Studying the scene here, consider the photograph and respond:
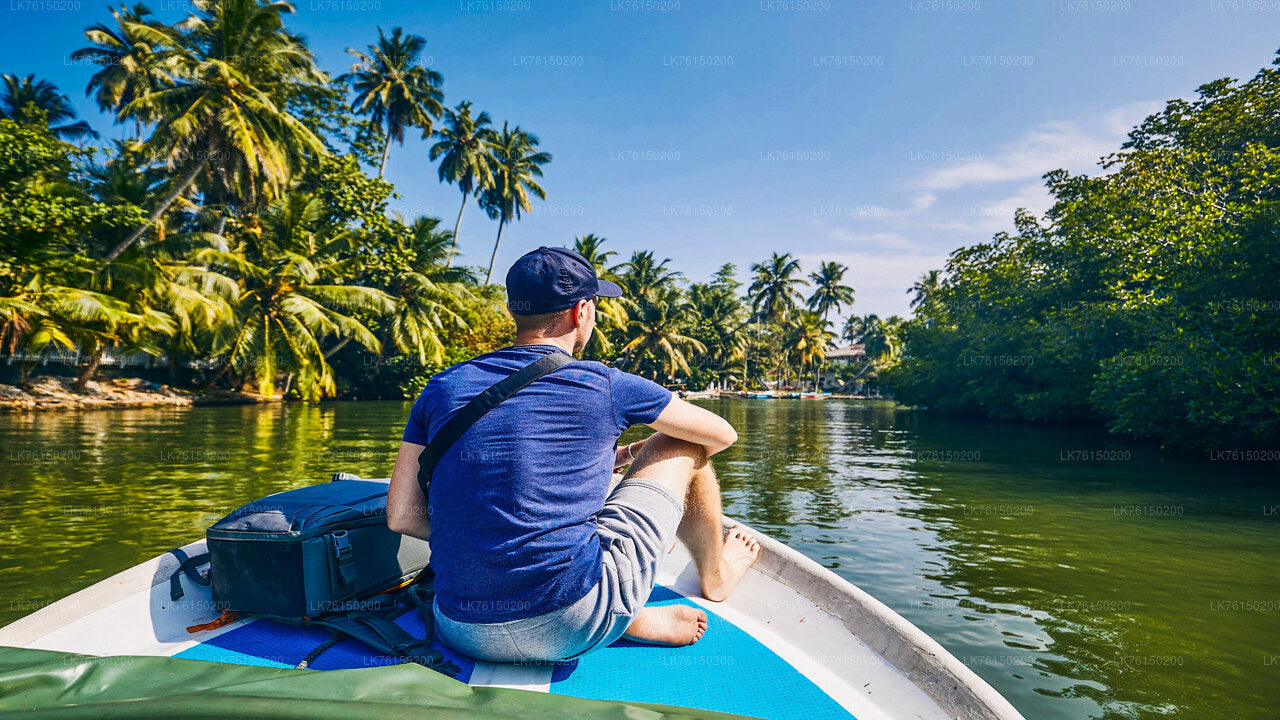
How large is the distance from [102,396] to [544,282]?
24.7 meters

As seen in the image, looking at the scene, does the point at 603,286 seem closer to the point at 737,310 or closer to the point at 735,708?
the point at 735,708

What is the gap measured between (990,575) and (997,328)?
65.5 feet

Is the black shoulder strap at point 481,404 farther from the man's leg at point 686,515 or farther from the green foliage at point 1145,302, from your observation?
the green foliage at point 1145,302

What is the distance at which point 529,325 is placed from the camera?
1.92m

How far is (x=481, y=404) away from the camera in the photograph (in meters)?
1.70

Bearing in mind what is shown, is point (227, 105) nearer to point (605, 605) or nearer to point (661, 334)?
point (605, 605)

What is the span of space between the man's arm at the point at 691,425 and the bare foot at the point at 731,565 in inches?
31.5

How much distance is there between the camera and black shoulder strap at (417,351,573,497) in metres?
1.70

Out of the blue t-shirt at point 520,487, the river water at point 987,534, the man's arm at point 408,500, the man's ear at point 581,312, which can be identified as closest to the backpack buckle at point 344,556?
the man's arm at point 408,500

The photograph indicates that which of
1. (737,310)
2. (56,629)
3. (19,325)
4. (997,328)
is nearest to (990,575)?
(56,629)

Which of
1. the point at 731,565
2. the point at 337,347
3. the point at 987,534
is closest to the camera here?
the point at 731,565

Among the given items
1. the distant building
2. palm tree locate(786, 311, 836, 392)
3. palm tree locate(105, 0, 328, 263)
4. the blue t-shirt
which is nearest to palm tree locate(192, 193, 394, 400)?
palm tree locate(105, 0, 328, 263)

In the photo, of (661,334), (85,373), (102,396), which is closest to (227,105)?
(85,373)

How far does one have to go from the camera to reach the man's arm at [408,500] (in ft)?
6.16
